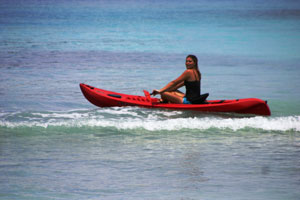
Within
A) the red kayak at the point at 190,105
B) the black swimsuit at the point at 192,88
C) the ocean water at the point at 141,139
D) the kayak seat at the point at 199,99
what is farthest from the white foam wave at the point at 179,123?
the black swimsuit at the point at 192,88

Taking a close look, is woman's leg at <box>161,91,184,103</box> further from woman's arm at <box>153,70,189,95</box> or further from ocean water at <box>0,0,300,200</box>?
ocean water at <box>0,0,300,200</box>

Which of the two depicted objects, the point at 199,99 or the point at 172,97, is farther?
the point at 172,97

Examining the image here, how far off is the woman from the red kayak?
0.54 ft

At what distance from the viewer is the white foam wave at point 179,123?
31.9ft

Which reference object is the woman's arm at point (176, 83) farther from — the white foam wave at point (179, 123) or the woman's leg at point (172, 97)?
the white foam wave at point (179, 123)

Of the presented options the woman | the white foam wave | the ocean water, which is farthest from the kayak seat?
the white foam wave

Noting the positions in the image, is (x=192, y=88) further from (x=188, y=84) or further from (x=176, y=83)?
(x=176, y=83)

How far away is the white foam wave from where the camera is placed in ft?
31.9

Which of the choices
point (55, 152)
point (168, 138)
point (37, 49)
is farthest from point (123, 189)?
point (37, 49)

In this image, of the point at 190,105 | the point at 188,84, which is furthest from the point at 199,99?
the point at 188,84

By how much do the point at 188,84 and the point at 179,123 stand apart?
82 centimetres

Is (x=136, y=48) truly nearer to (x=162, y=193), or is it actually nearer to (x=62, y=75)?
(x=62, y=75)

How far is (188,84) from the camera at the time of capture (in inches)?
408

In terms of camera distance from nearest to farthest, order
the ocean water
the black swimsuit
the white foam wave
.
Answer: the ocean water → the white foam wave → the black swimsuit
